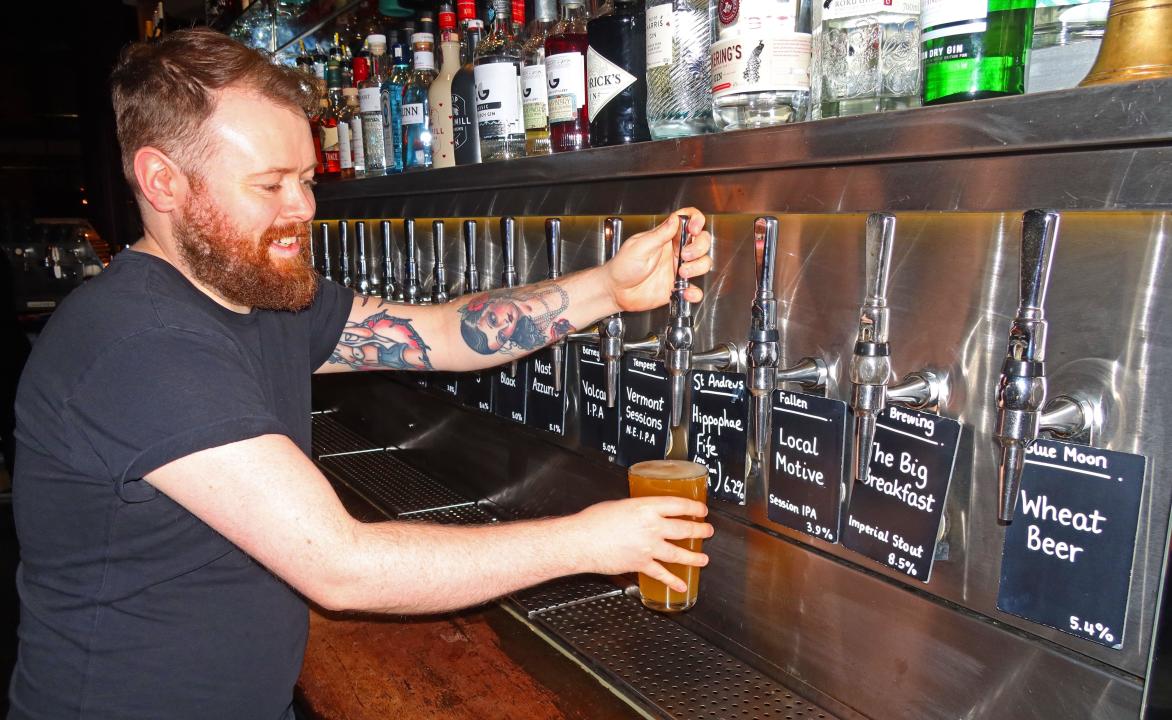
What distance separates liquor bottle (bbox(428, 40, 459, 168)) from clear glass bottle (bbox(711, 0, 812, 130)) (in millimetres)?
920

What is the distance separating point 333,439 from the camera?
111 inches

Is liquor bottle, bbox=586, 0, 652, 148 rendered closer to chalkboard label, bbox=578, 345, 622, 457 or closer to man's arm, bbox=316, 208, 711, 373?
man's arm, bbox=316, 208, 711, 373

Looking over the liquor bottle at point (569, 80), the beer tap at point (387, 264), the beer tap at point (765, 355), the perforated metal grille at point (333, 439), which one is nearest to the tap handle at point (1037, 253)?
the beer tap at point (765, 355)

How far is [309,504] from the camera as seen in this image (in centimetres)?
107

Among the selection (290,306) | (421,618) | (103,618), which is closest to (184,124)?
(290,306)

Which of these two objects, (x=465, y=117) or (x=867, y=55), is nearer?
(x=867, y=55)

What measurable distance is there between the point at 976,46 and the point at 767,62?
27cm

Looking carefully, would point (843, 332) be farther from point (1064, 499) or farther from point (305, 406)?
point (305, 406)

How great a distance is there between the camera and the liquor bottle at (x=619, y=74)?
1.38 m

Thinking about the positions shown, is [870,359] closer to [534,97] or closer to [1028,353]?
[1028,353]

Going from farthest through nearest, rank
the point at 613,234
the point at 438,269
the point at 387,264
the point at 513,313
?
the point at 387,264 → the point at 438,269 → the point at 513,313 → the point at 613,234

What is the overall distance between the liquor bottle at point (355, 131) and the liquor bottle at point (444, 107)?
36 cm

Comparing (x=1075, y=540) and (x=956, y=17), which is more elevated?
(x=956, y=17)

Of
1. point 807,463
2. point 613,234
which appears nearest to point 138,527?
point 613,234
